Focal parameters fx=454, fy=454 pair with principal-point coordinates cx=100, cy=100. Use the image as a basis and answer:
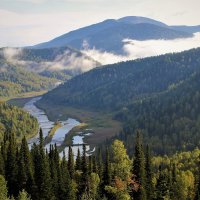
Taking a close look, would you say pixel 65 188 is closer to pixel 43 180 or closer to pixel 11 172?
pixel 43 180

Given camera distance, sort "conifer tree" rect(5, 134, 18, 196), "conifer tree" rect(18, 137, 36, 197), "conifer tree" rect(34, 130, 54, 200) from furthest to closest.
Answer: "conifer tree" rect(5, 134, 18, 196) < "conifer tree" rect(18, 137, 36, 197) < "conifer tree" rect(34, 130, 54, 200)

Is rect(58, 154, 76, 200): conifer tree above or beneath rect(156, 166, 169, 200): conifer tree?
above

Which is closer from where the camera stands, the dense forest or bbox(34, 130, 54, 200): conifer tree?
the dense forest

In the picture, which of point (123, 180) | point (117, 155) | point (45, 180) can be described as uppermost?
point (117, 155)

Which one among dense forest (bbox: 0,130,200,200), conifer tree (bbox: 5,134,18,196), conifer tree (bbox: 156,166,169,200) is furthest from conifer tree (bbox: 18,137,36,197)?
conifer tree (bbox: 156,166,169,200)

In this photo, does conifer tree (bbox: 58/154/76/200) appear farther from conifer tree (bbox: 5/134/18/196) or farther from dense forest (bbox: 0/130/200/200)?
conifer tree (bbox: 5/134/18/196)

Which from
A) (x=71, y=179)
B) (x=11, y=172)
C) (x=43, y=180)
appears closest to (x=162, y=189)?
(x=71, y=179)

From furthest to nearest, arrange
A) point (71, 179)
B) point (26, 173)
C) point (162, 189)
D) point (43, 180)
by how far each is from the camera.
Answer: point (71, 179), point (162, 189), point (26, 173), point (43, 180)

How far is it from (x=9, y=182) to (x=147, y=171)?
4193 cm

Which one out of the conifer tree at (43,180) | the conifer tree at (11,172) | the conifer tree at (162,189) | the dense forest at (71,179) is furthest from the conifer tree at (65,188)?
the conifer tree at (162,189)

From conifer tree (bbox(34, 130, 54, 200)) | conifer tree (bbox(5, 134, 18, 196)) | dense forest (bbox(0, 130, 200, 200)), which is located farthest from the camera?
conifer tree (bbox(5, 134, 18, 196))

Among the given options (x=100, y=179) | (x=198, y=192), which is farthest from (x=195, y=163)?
(x=100, y=179)

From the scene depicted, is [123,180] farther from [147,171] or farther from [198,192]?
[198,192]

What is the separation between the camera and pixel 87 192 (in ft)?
447
